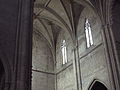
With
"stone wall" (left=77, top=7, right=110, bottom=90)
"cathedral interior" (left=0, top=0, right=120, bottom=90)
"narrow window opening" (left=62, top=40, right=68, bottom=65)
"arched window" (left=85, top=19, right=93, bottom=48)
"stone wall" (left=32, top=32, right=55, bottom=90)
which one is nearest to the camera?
"cathedral interior" (left=0, top=0, right=120, bottom=90)

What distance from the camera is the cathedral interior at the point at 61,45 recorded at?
8.16 metres

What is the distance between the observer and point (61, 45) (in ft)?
69.2

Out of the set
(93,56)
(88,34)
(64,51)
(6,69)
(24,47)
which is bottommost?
(6,69)

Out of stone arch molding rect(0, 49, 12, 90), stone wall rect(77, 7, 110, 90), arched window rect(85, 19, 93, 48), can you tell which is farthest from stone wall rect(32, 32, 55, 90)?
stone arch molding rect(0, 49, 12, 90)

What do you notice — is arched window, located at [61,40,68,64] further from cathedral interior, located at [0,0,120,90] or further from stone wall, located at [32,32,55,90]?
stone wall, located at [32,32,55,90]

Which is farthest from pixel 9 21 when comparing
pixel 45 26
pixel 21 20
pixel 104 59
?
pixel 45 26

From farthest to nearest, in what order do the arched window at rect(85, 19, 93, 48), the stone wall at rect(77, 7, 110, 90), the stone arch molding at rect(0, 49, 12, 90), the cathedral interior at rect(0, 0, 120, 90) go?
the arched window at rect(85, 19, 93, 48)
the stone wall at rect(77, 7, 110, 90)
the cathedral interior at rect(0, 0, 120, 90)
the stone arch molding at rect(0, 49, 12, 90)

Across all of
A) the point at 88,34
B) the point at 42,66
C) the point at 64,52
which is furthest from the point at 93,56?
the point at 42,66

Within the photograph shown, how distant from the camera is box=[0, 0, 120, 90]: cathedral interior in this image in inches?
321

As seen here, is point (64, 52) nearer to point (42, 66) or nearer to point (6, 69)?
point (42, 66)

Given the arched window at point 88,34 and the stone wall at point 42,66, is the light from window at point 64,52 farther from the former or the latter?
the arched window at point 88,34

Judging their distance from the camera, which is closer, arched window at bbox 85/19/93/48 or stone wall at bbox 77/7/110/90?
stone wall at bbox 77/7/110/90

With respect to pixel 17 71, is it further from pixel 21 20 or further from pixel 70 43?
pixel 70 43

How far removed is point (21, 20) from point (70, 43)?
10.9 meters
